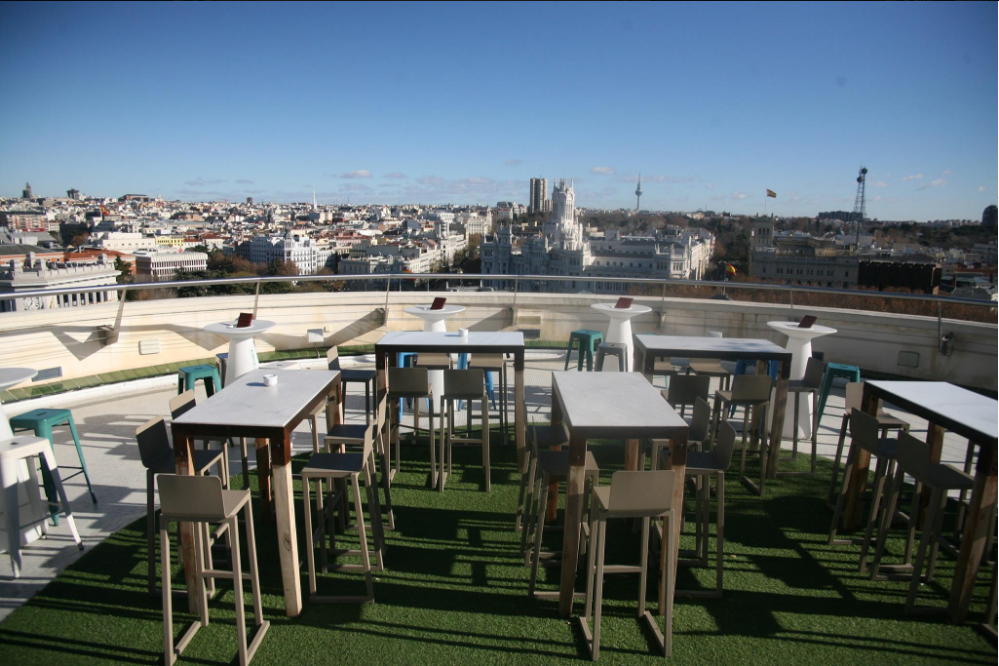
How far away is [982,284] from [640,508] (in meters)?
9.34

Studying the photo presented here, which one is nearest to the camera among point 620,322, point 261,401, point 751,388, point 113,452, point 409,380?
point 261,401

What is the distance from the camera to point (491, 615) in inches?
108

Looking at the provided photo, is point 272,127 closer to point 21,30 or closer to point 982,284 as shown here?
point 21,30

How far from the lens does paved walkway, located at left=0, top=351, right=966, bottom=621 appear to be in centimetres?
313

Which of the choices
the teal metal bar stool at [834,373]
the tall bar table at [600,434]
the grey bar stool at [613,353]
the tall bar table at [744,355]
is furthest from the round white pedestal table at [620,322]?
the tall bar table at [600,434]

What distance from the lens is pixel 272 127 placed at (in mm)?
51844

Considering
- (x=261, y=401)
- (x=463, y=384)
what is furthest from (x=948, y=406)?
(x=261, y=401)

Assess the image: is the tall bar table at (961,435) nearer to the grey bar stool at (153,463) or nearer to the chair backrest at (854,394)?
the chair backrest at (854,394)

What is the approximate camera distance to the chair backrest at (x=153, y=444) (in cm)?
281

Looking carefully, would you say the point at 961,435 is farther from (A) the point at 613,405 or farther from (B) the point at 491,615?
(B) the point at 491,615

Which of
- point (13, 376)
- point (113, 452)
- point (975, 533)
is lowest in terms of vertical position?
point (113, 452)

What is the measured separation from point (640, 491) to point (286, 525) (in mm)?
1574

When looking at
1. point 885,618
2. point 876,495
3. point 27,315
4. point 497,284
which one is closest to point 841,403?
point 876,495

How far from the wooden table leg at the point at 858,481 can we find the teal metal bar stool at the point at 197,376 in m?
4.88
